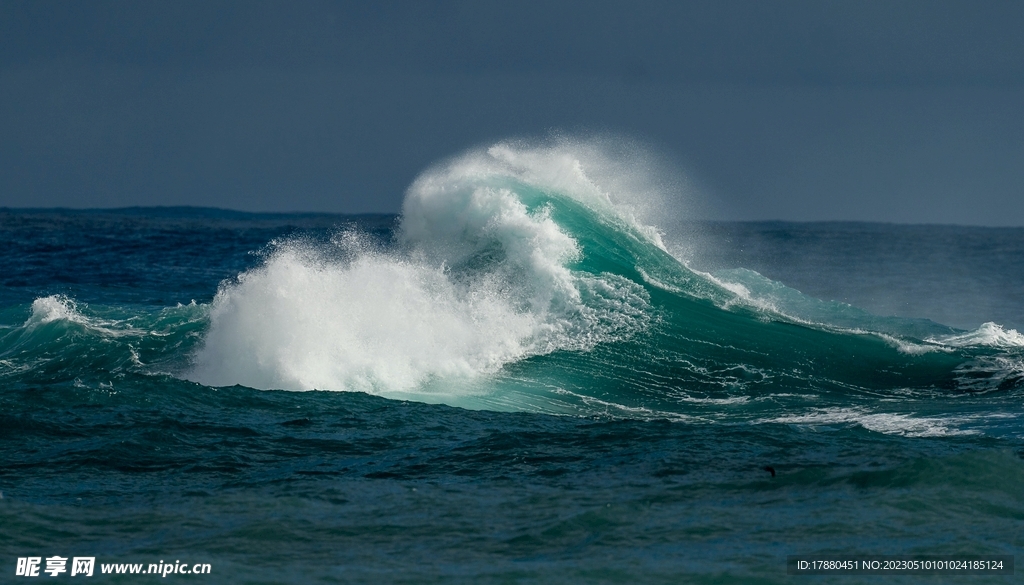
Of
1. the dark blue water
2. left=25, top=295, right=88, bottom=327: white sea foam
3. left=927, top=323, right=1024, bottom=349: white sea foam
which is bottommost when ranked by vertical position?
the dark blue water

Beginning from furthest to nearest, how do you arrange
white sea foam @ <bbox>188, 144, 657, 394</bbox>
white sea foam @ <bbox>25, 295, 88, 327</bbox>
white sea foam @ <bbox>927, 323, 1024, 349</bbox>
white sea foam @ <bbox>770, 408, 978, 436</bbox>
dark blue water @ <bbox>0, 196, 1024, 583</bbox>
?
white sea foam @ <bbox>25, 295, 88, 327</bbox> → white sea foam @ <bbox>927, 323, 1024, 349</bbox> → white sea foam @ <bbox>188, 144, 657, 394</bbox> → white sea foam @ <bbox>770, 408, 978, 436</bbox> → dark blue water @ <bbox>0, 196, 1024, 583</bbox>

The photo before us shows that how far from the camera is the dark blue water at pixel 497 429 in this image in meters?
6.91

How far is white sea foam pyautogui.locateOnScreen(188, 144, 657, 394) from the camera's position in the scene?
44.1ft

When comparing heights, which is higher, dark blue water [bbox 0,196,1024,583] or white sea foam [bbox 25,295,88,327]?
white sea foam [bbox 25,295,88,327]

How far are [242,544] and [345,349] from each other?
22.0 ft

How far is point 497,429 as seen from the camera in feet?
34.2

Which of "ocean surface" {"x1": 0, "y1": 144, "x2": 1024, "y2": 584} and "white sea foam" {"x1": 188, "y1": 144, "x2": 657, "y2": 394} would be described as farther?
"white sea foam" {"x1": 188, "y1": 144, "x2": 657, "y2": 394}

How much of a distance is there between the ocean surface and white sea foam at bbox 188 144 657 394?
1.8 inches

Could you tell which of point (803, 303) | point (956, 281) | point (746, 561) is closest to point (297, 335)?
point (746, 561)

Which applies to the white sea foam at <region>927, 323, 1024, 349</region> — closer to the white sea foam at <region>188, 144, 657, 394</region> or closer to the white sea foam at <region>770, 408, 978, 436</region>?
the white sea foam at <region>188, 144, 657, 394</region>

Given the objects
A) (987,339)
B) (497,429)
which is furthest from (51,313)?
(987,339)

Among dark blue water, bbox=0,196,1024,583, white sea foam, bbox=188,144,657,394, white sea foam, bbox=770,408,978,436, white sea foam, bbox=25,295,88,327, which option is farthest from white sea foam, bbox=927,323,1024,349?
white sea foam, bbox=25,295,88,327

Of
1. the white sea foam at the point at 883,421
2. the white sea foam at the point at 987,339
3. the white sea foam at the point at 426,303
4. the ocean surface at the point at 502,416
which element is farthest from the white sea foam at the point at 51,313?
the white sea foam at the point at 987,339

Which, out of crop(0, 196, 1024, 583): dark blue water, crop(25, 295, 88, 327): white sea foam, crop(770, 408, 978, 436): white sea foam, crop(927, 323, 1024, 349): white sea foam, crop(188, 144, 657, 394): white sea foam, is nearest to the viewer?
crop(0, 196, 1024, 583): dark blue water
